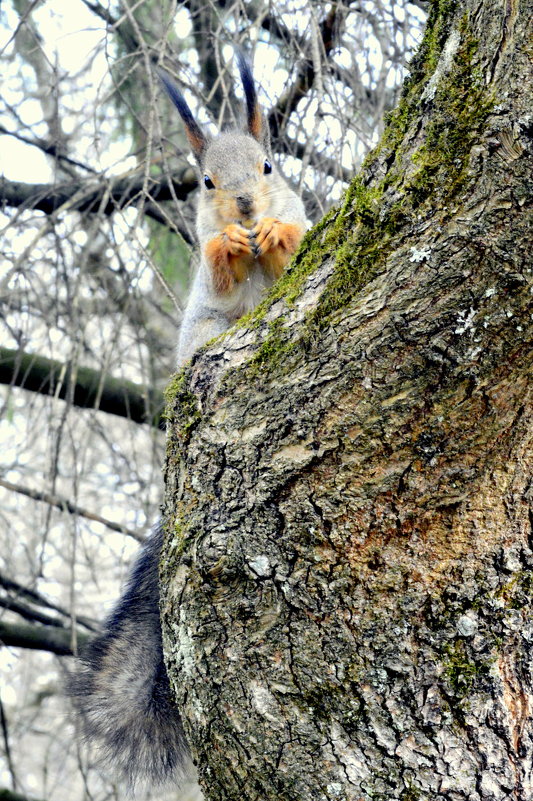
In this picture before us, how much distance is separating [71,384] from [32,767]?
8071 millimetres

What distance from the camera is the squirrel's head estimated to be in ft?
7.93

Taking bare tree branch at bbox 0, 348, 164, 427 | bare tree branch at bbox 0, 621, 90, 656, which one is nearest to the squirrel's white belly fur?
bare tree branch at bbox 0, 348, 164, 427

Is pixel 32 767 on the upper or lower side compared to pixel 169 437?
lower

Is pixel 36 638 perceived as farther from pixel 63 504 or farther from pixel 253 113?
pixel 253 113

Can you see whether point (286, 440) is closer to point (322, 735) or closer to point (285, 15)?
point (322, 735)

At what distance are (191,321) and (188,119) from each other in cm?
61

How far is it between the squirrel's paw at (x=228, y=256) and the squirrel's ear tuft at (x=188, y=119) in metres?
0.34

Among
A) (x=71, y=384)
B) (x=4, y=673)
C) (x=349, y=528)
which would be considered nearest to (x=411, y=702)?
(x=349, y=528)

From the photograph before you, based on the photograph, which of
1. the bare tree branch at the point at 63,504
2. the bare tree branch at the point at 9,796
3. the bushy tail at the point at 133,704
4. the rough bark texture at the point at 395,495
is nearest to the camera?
the rough bark texture at the point at 395,495

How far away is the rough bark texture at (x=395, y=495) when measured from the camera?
1062 millimetres

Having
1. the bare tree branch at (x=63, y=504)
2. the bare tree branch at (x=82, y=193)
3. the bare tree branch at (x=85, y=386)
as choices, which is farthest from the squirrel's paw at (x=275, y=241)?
the bare tree branch at (x=63, y=504)

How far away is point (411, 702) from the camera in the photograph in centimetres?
115

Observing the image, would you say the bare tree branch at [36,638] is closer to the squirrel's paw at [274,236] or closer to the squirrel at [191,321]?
the squirrel at [191,321]

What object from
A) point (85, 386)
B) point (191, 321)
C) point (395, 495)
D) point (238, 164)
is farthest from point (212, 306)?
point (395, 495)
